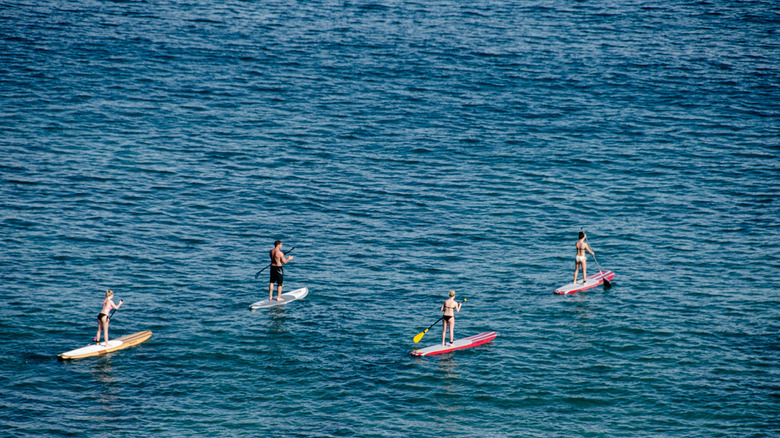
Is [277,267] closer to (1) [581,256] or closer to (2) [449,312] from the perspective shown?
(2) [449,312]

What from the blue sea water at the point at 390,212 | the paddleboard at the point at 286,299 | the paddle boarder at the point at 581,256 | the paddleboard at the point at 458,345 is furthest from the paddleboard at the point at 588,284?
the paddleboard at the point at 286,299

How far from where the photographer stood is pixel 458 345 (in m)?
32.7

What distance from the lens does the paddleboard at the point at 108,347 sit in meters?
31.0

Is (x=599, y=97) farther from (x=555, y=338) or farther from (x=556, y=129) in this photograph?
(x=555, y=338)

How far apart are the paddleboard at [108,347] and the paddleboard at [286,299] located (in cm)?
A: 536

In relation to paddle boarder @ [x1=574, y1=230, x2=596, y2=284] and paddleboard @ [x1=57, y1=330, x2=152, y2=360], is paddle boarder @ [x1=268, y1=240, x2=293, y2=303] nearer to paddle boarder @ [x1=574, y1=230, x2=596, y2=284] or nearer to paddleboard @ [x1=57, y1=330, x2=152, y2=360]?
paddleboard @ [x1=57, y1=330, x2=152, y2=360]

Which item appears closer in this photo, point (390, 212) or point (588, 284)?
point (588, 284)

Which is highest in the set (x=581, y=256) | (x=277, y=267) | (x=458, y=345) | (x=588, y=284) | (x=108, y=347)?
(x=581, y=256)

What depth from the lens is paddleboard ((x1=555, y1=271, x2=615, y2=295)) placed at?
38.5 metres

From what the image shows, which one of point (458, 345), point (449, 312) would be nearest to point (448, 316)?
point (449, 312)

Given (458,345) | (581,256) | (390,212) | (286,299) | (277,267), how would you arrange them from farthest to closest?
1. (390,212)
2. (581,256)
3. (286,299)
4. (277,267)
5. (458,345)

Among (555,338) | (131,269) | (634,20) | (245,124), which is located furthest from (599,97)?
(131,269)

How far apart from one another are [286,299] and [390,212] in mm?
13661

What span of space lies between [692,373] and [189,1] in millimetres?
74848
